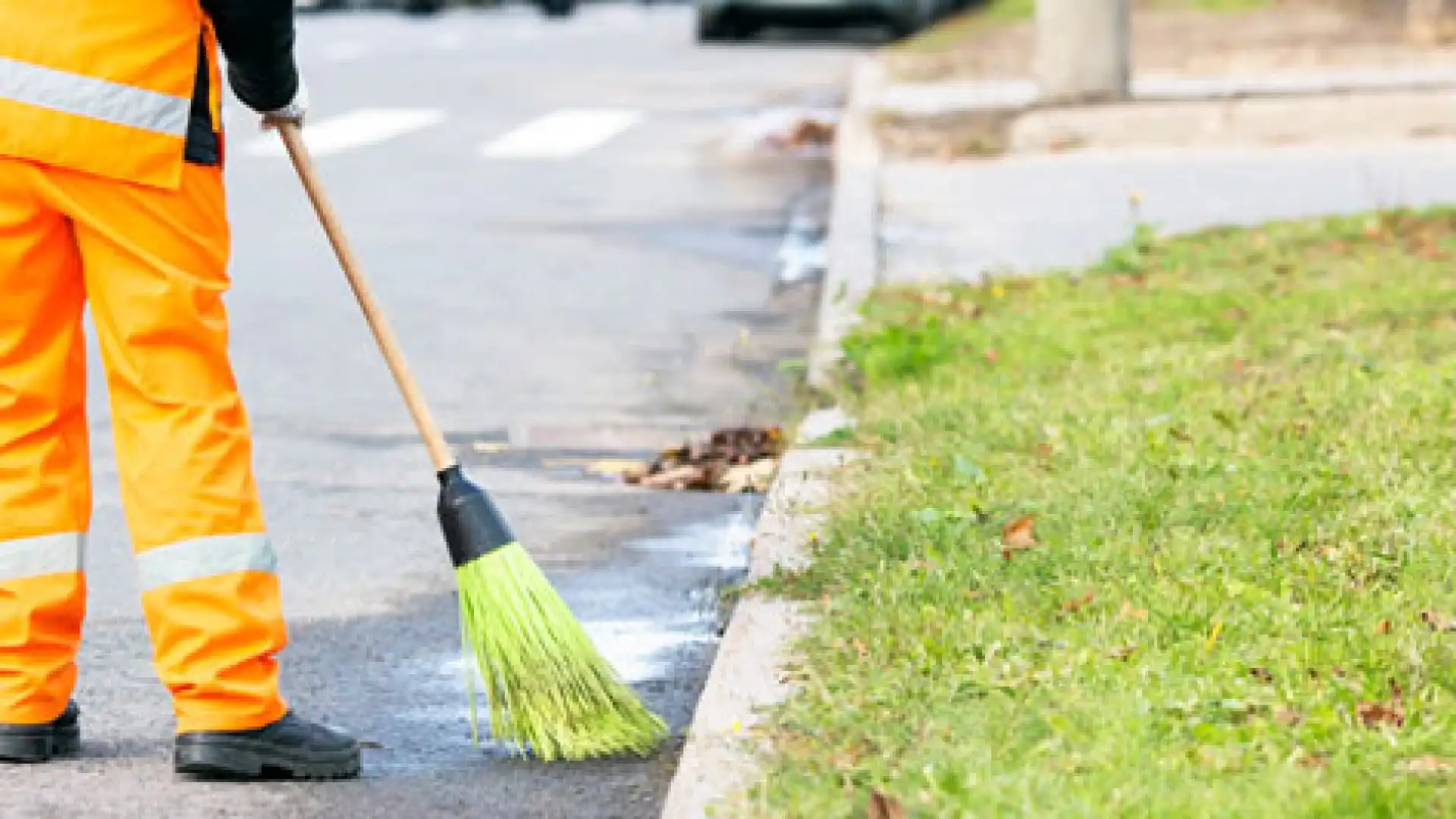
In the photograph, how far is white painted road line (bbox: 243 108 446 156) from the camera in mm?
15125

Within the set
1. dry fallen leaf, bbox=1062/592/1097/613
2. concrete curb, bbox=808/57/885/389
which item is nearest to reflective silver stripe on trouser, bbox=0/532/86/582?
dry fallen leaf, bbox=1062/592/1097/613

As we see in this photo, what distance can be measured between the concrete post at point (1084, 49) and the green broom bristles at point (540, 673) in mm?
10289

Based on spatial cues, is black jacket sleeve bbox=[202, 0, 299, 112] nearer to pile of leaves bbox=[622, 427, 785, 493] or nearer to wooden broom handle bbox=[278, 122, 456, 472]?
wooden broom handle bbox=[278, 122, 456, 472]

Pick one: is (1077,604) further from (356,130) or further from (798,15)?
(798,15)

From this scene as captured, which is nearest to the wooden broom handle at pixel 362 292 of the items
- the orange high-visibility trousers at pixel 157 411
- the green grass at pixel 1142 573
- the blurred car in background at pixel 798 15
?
the orange high-visibility trousers at pixel 157 411

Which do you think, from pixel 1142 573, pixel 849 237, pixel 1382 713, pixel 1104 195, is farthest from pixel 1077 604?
pixel 1104 195

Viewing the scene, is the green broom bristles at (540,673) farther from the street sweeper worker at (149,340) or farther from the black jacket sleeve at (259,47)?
the black jacket sleeve at (259,47)

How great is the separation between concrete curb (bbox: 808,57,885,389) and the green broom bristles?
10.4 ft

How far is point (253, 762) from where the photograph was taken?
4.24 m

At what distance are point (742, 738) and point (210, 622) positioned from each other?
812 mm

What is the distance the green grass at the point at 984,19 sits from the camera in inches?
966

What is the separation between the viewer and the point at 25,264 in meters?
4.16

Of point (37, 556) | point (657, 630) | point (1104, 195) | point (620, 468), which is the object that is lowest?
point (1104, 195)

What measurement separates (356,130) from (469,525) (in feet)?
40.2
